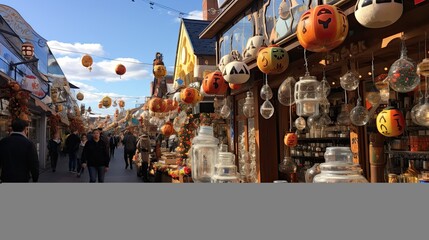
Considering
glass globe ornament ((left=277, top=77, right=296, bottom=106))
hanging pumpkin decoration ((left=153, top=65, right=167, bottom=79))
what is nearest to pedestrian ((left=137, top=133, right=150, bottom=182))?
hanging pumpkin decoration ((left=153, top=65, right=167, bottom=79))

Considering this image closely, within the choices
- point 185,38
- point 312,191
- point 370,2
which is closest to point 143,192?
point 312,191

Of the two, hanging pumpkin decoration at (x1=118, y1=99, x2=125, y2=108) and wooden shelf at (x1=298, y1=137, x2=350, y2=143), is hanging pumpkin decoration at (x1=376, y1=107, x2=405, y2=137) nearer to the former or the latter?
wooden shelf at (x1=298, y1=137, x2=350, y2=143)

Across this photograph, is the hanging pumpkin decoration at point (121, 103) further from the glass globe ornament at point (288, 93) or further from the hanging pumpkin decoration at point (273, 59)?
the hanging pumpkin decoration at point (273, 59)

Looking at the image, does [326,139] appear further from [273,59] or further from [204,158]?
[204,158]

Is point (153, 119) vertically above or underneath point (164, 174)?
above

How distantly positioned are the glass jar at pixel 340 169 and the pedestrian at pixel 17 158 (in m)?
4.55

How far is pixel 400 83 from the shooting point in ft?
13.6

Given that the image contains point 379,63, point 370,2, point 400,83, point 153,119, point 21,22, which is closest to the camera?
point 370,2

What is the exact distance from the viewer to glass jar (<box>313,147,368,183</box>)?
7.95 feet

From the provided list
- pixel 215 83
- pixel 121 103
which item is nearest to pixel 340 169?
pixel 215 83

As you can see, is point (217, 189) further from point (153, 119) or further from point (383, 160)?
point (153, 119)

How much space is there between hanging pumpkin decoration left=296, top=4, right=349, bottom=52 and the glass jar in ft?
5.70

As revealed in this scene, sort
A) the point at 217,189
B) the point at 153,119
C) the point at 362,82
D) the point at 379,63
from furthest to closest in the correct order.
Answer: the point at 153,119 → the point at 362,82 → the point at 379,63 → the point at 217,189

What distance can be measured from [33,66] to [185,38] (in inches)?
343
